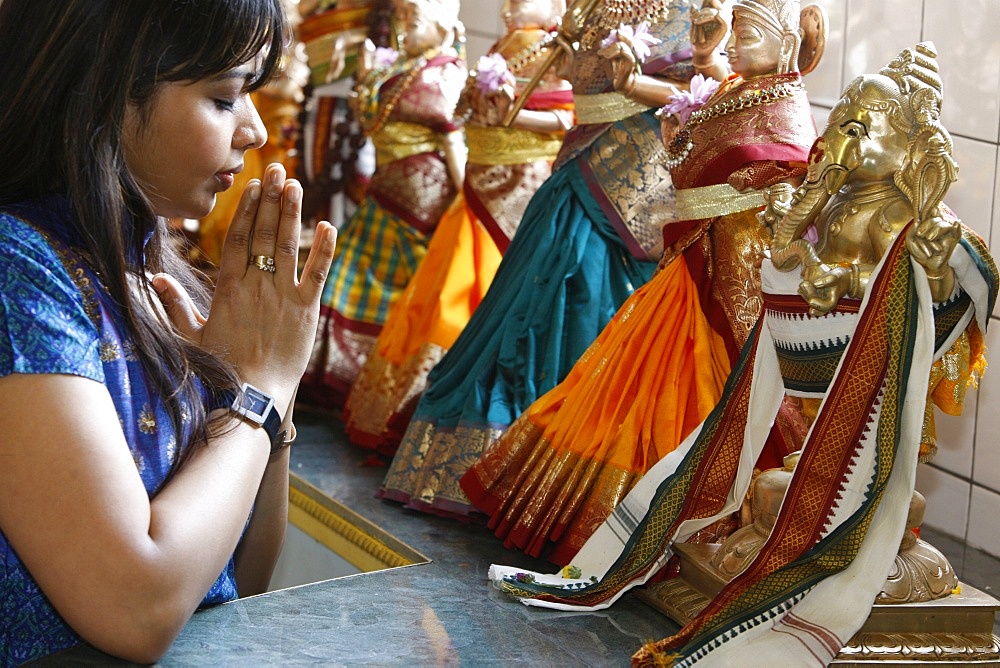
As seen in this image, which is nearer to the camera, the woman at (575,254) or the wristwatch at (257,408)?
the wristwatch at (257,408)

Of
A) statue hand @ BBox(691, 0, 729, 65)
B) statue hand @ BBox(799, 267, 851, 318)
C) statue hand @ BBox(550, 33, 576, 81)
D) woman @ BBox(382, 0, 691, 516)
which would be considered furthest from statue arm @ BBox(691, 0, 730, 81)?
statue hand @ BBox(799, 267, 851, 318)

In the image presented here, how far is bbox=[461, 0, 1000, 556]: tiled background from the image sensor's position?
1.53 meters

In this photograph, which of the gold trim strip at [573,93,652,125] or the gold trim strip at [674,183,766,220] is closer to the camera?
the gold trim strip at [674,183,766,220]

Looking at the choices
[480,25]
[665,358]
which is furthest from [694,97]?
[480,25]

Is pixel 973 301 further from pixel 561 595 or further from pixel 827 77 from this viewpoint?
pixel 827 77

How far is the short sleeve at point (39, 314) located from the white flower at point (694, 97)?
2.58 feet

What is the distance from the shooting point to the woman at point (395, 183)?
7.05 ft

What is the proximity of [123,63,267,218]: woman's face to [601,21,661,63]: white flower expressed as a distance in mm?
674

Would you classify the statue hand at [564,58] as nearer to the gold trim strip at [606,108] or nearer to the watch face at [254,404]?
the gold trim strip at [606,108]

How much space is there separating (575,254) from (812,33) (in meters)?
0.48

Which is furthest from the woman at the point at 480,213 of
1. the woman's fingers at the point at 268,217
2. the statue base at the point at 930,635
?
the statue base at the point at 930,635

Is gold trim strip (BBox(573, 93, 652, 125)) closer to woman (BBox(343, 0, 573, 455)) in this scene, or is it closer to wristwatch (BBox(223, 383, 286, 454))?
woman (BBox(343, 0, 573, 455))

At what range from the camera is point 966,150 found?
5.14ft

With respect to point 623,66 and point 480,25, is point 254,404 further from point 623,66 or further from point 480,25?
point 480,25
